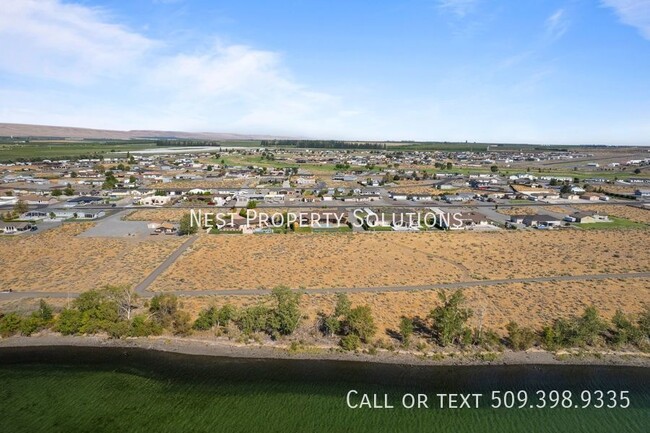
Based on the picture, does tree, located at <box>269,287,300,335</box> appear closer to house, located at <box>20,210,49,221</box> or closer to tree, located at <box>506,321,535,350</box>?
tree, located at <box>506,321,535,350</box>

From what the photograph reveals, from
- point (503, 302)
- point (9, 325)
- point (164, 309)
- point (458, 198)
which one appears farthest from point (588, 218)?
point (9, 325)

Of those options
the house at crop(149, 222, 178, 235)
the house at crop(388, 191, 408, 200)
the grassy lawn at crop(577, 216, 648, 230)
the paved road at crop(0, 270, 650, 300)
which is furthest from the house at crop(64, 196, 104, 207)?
the grassy lawn at crop(577, 216, 648, 230)

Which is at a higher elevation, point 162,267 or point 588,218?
point 588,218

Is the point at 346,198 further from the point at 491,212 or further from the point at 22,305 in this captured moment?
the point at 22,305

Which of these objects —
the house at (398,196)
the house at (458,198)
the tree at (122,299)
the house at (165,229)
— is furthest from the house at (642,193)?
the tree at (122,299)

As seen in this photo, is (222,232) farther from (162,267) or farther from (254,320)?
(254,320)

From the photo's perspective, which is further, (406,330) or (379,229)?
(379,229)
